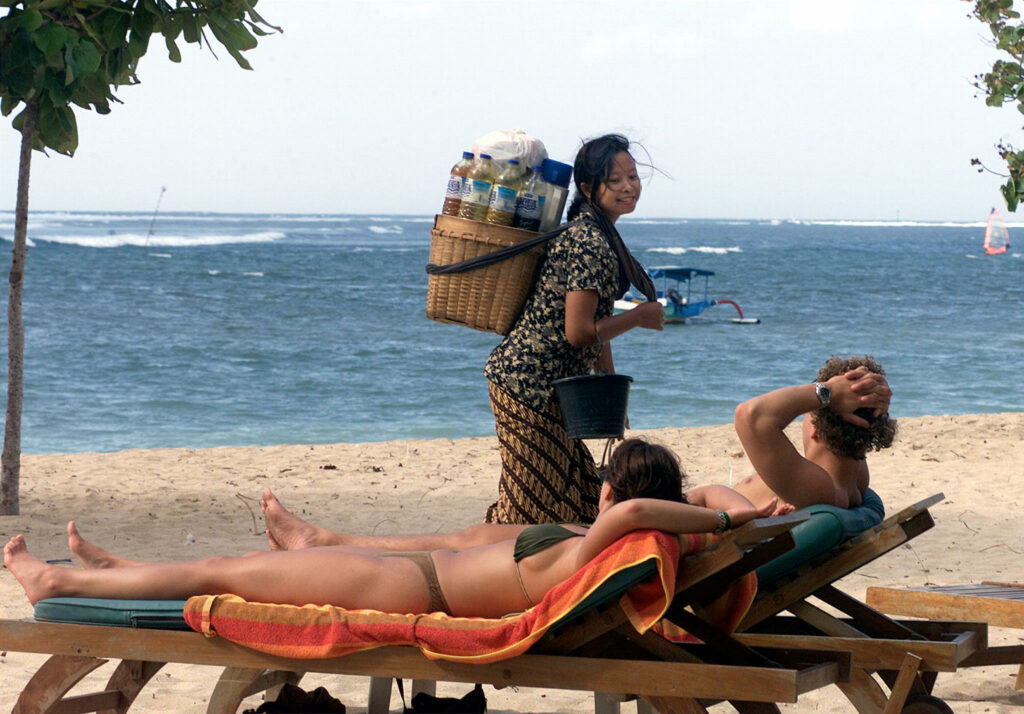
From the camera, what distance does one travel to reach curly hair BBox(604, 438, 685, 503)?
2.73 metres

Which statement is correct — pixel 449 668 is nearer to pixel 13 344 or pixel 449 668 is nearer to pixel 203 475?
pixel 13 344

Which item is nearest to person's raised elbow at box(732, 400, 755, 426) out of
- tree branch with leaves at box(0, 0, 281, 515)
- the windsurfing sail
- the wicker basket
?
the wicker basket

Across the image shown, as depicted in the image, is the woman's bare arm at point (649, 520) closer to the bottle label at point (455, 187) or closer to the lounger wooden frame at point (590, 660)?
the lounger wooden frame at point (590, 660)

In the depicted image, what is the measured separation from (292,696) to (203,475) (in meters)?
5.81

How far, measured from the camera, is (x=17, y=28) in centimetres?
550

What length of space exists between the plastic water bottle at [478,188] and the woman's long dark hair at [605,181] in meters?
0.26

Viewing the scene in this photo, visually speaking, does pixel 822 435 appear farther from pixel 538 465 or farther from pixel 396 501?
pixel 396 501

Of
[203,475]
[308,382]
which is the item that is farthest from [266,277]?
[203,475]

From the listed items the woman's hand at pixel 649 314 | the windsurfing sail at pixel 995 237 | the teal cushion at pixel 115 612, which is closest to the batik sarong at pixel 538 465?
the woman's hand at pixel 649 314

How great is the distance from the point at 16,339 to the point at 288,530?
3925 millimetres

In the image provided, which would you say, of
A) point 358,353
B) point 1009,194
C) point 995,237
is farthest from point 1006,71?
point 995,237

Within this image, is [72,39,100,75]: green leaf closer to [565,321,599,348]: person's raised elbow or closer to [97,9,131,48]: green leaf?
[97,9,131,48]: green leaf

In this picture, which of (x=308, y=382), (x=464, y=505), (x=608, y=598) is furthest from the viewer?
(x=308, y=382)

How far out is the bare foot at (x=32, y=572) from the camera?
2.94 meters
